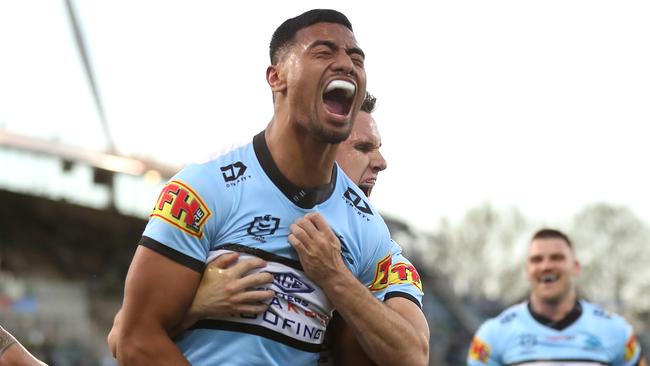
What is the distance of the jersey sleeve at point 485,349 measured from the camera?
348 inches

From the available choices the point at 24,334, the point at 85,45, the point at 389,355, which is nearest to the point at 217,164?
the point at 389,355

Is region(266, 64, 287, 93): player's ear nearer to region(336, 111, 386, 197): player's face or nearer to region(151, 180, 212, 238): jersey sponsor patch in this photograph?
region(151, 180, 212, 238): jersey sponsor patch

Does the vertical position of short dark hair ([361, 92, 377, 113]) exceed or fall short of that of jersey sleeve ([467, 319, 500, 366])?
it exceeds it

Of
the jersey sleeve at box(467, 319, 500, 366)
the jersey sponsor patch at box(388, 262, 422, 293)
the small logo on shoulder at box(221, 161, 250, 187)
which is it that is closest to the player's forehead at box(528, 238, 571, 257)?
the jersey sleeve at box(467, 319, 500, 366)

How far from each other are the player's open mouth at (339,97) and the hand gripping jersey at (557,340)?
18.6 ft

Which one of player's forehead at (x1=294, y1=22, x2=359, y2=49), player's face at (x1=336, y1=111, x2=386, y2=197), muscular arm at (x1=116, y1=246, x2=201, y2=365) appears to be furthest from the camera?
player's face at (x1=336, y1=111, x2=386, y2=197)

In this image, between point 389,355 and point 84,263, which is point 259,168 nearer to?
point 389,355

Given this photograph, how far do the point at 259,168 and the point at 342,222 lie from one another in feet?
1.25

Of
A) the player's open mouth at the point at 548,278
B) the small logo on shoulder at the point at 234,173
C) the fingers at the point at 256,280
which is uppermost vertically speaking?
the player's open mouth at the point at 548,278

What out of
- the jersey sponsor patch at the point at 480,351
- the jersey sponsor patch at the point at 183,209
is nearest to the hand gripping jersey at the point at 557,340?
the jersey sponsor patch at the point at 480,351

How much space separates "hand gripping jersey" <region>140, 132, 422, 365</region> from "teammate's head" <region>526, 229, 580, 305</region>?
541cm

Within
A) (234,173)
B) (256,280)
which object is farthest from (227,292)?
(234,173)

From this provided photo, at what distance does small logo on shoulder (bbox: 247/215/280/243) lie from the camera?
133 inches

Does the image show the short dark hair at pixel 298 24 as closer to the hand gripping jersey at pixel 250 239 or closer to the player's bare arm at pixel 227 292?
the hand gripping jersey at pixel 250 239
